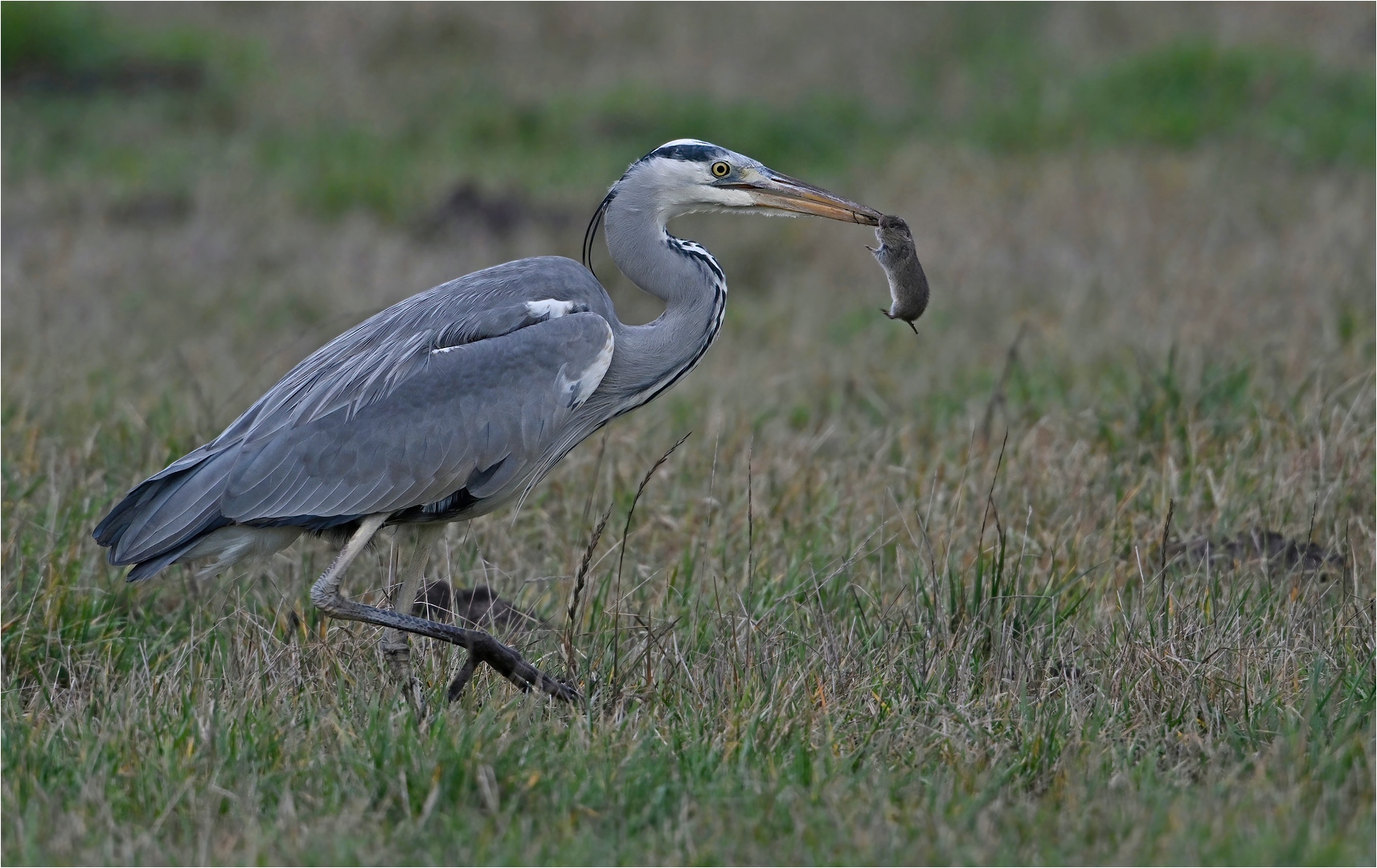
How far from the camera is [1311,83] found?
1434cm

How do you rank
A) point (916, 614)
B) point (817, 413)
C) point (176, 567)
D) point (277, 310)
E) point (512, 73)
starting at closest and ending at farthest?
1. point (916, 614)
2. point (176, 567)
3. point (817, 413)
4. point (277, 310)
5. point (512, 73)

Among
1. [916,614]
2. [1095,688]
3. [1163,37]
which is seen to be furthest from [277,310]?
[1163,37]

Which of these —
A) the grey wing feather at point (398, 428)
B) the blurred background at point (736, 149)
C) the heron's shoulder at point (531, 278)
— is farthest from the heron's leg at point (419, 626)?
the blurred background at point (736, 149)

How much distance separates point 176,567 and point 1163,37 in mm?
14139

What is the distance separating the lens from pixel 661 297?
15.8ft

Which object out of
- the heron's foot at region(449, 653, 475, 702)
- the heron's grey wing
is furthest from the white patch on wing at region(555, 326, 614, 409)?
the heron's foot at region(449, 653, 475, 702)

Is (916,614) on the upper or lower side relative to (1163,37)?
lower

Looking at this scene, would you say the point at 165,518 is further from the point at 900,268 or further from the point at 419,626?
the point at 900,268

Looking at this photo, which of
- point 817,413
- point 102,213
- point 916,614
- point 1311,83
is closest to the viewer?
point 916,614

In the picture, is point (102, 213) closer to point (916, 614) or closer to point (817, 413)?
point (817, 413)

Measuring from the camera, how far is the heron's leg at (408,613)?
423cm

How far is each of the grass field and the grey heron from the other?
0.97ft

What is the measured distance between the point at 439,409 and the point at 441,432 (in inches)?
2.7

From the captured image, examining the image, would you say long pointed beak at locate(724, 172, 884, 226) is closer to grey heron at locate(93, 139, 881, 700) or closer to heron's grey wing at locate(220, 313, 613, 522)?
grey heron at locate(93, 139, 881, 700)
